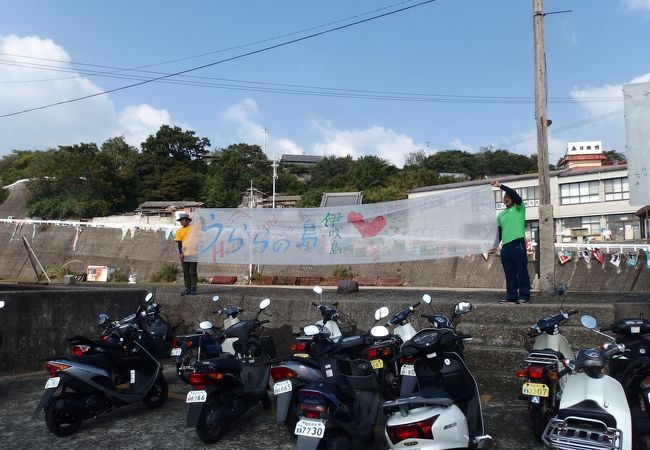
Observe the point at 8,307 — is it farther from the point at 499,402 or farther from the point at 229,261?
the point at 499,402

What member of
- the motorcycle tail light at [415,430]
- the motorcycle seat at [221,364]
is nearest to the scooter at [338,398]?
the motorcycle tail light at [415,430]

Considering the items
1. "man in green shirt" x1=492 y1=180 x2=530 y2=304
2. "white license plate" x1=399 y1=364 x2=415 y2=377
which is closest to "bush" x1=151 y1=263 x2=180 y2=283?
"man in green shirt" x1=492 y1=180 x2=530 y2=304

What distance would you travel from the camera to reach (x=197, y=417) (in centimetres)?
449

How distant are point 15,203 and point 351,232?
175 ft

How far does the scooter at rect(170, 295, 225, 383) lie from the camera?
5.92 meters

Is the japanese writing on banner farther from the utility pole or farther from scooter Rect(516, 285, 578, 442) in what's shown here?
scooter Rect(516, 285, 578, 442)

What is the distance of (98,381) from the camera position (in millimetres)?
5215

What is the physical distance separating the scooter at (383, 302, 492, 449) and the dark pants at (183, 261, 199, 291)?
20.9 ft

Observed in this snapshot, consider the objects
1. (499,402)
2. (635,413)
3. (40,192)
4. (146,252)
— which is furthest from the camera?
(40,192)

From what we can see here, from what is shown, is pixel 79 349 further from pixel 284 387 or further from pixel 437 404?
pixel 437 404

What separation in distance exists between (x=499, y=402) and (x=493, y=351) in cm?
100

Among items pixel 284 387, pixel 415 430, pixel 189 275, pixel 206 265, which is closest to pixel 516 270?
pixel 284 387

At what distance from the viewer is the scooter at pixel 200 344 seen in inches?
233

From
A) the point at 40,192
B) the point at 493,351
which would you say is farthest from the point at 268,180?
the point at 493,351
